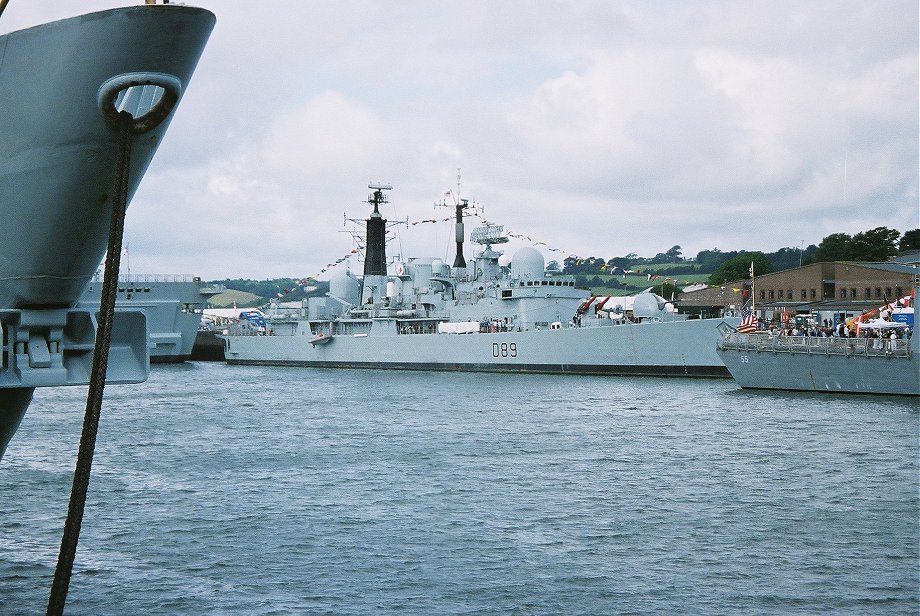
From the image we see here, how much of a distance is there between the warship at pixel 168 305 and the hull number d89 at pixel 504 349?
2151cm

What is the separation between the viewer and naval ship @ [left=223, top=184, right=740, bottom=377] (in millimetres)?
38444

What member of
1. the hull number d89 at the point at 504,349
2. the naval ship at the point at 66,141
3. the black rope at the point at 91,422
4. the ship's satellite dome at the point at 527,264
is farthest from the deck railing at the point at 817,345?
the black rope at the point at 91,422

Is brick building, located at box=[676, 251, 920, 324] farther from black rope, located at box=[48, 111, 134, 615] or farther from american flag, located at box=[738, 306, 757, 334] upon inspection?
black rope, located at box=[48, 111, 134, 615]

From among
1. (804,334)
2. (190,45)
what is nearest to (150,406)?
(804,334)

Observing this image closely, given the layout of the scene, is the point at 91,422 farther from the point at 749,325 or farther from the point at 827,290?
the point at 827,290

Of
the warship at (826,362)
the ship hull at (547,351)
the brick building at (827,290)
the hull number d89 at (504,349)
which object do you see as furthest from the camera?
→ the brick building at (827,290)

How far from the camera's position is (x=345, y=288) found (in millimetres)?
59469

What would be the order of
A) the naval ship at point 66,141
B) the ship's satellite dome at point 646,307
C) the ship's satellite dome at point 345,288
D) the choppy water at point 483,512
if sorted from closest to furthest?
1. the naval ship at point 66,141
2. the choppy water at point 483,512
3. the ship's satellite dome at point 646,307
4. the ship's satellite dome at point 345,288

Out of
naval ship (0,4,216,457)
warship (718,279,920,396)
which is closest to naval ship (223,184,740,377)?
warship (718,279,920,396)

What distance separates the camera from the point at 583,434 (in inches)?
878

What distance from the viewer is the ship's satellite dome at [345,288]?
5934 centimetres

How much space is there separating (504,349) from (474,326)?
3457mm

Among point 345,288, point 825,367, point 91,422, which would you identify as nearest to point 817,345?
point 825,367

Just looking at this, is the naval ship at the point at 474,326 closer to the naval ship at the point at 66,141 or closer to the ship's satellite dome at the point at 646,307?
the ship's satellite dome at the point at 646,307
